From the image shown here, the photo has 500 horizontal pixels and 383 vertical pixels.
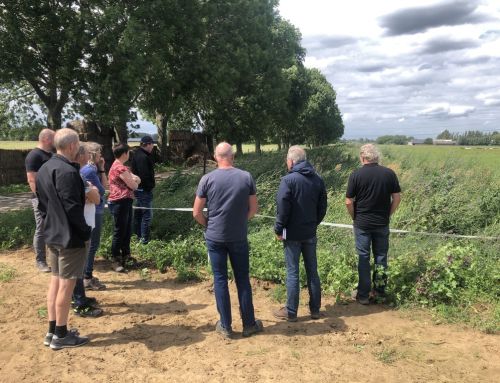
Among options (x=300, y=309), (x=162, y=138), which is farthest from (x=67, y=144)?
(x=162, y=138)

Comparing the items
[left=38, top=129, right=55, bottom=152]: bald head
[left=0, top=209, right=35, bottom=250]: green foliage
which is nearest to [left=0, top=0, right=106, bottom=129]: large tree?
[left=0, top=209, right=35, bottom=250]: green foliage

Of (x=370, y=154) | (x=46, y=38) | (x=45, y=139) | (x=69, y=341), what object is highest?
(x=46, y=38)

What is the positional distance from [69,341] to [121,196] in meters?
2.52

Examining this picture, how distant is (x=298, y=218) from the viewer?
15.4ft

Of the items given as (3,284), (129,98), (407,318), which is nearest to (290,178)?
(407,318)

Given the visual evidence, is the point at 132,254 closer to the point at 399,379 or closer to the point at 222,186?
the point at 222,186

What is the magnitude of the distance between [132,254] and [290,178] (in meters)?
3.82

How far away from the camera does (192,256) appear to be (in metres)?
7.04

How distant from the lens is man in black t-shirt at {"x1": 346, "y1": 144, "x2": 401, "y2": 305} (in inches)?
200

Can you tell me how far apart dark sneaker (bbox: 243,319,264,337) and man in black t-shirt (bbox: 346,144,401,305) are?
4.86ft

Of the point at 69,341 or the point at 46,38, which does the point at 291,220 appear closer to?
the point at 69,341

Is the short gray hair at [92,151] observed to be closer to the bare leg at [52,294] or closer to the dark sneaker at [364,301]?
the bare leg at [52,294]

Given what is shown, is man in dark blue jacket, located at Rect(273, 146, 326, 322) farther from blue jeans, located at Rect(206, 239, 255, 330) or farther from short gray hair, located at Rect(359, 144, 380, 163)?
short gray hair, located at Rect(359, 144, 380, 163)

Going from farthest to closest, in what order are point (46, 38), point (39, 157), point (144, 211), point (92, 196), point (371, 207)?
point (46, 38) → point (144, 211) → point (39, 157) → point (371, 207) → point (92, 196)
